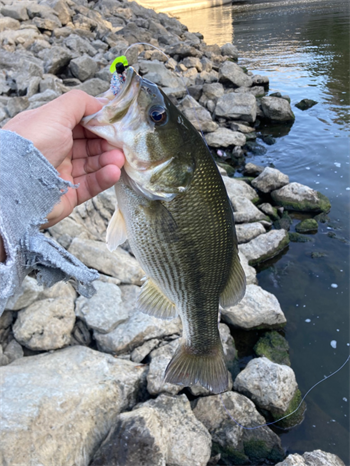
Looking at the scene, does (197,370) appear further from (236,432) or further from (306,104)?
(306,104)

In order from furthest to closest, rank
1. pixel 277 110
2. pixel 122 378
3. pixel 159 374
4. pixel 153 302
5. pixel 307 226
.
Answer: pixel 277 110
pixel 307 226
pixel 159 374
pixel 122 378
pixel 153 302

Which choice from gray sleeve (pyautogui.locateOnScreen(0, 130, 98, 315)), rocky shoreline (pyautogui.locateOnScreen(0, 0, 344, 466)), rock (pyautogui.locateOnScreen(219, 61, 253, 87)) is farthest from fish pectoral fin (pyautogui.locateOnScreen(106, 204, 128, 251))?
rock (pyautogui.locateOnScreen(219, 61, 253, 87))

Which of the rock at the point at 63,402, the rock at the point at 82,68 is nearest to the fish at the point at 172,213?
the rock at the point at 63,402

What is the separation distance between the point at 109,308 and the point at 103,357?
0.61m

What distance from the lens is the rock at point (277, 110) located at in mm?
12477

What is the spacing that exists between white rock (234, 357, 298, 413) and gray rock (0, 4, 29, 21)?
53.3 ft

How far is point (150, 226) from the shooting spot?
6.91ft

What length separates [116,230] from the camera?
223 centimetres

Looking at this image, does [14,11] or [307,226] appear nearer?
[307,226]

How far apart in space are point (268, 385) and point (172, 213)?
2659 millimetres

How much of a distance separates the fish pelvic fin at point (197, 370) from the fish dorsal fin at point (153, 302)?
322 mm

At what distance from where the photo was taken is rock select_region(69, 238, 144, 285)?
452cm

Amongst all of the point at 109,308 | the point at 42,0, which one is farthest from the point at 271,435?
the point at 42,0

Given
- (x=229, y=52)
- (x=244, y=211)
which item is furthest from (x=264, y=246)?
(x=229, y=52)
